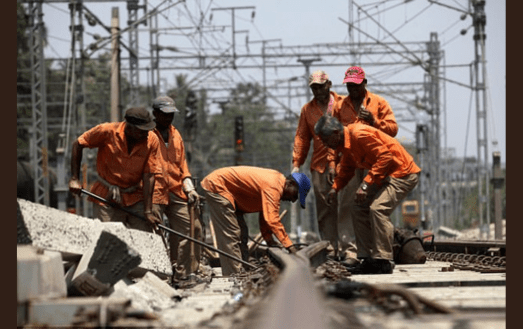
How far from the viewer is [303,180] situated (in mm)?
9391

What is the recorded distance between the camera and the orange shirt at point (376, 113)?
10250mm

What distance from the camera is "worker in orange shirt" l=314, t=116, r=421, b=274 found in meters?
9.03

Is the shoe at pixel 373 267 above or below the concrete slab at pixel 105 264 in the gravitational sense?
below

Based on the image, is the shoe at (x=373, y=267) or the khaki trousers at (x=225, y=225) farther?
the khaki trousers at (x=225, y=225)

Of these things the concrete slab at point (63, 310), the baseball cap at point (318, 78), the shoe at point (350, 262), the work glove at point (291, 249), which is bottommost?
the shoe at point (350, 262)

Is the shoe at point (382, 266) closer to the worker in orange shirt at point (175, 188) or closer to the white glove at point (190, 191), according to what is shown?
the worker in orange shirt at point (175, 188)

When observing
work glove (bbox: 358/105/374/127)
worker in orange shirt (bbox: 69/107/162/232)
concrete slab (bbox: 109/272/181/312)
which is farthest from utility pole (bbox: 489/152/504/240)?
concrete slab (bbox: 109/272/181/312)

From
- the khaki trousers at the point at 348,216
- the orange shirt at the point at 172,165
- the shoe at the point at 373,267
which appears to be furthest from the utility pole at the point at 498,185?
the shoe at the point at 373,267

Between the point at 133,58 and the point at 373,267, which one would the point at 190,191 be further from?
the point at 133,58

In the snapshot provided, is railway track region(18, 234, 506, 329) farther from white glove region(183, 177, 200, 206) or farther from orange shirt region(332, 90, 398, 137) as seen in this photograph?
orange shirt region(332, 90, 398, 137)

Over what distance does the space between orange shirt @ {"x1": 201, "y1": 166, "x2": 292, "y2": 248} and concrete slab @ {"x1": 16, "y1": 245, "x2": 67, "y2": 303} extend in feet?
12.6

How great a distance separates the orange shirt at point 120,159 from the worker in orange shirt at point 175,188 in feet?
2.07

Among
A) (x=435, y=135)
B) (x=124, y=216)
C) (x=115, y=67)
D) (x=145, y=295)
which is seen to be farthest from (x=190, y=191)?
(x=435, y=135)

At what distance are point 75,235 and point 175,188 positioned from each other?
11.4 feet
